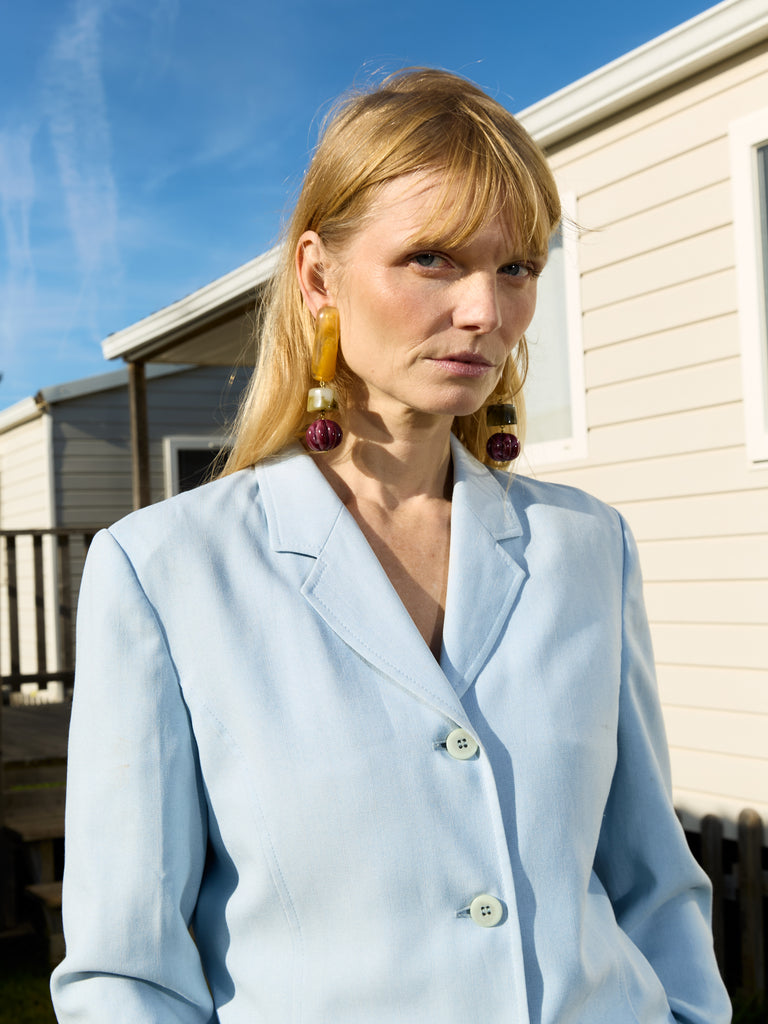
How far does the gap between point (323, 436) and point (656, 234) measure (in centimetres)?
378

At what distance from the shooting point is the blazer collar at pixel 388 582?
133cm

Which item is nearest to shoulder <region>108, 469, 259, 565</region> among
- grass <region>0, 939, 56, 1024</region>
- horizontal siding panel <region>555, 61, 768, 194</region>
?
horizontal siding panel <region>555, 61, 768, 194</region>

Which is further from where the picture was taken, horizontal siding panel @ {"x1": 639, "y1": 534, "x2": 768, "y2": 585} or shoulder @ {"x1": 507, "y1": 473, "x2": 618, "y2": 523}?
horizontal siding panel @ {"x1": 639, "y1": 534, "x2": 768, "y2": 585}

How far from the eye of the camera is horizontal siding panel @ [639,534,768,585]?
14.5 ft

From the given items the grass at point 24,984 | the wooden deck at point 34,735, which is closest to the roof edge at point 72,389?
the wooden deck at point 34,735

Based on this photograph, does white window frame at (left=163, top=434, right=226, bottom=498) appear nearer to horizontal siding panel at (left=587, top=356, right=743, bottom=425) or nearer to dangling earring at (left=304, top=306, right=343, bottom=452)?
horizontal siding panel at (left=587, top=356, right=743, bottom=425)

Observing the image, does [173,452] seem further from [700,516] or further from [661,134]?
[700,516]

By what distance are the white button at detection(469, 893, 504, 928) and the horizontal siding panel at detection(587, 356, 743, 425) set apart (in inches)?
141

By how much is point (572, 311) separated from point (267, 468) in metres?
3.99

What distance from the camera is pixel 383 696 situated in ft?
4.25

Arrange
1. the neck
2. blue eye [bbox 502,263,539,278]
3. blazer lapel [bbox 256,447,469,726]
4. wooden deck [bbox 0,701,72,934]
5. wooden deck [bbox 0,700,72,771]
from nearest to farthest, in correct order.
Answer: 1. blazer lapel [bbox 256,447,469,726]
2. blue eye [bbox 502,263,539,278]
3. the neck
4. wooden deck [bbox 0,701,72,934]
5. wooden deck [bbox 0,700,72,771]

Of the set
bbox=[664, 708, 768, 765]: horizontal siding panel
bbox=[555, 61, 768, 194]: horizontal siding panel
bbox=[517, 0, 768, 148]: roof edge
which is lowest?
bbox=[664, 708, 768, 765]: horizontal siding panel

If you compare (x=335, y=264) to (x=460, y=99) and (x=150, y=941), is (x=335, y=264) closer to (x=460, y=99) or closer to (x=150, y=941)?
(x=460, y=99)

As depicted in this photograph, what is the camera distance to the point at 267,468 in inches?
61.1
